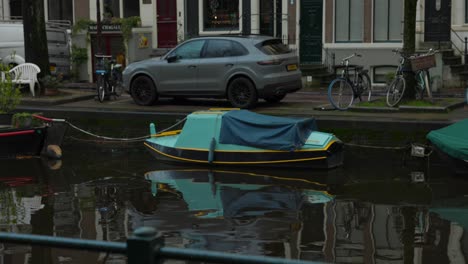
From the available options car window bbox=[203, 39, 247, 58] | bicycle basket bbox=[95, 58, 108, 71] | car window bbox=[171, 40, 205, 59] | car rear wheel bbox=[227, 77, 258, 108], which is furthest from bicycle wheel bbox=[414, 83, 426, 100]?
bicycle basket bbox=[95, 58, 108, 71]

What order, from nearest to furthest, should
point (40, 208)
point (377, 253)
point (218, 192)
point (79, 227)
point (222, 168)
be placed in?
point (377, 253) → point (79, 227) → point (40, 208) → point (218, 192) → point (222, 168)

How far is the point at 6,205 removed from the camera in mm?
11922

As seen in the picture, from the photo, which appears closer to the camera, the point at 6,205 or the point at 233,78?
the point at 6,205

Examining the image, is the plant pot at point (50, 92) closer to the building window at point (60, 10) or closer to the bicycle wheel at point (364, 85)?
the bicycle wheel at point (364, 85)

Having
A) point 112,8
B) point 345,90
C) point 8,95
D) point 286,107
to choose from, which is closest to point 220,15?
point 112,8

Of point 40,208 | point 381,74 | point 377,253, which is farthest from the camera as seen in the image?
point 381,74

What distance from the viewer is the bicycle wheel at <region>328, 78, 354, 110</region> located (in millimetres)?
16781

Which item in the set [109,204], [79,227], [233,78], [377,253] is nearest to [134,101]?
[233,78]

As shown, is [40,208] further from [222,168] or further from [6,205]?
[222,168]

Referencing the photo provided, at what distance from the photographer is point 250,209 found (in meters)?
11.3

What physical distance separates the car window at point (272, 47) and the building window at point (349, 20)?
601cm

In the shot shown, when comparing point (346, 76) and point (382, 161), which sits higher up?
point (346, 76)

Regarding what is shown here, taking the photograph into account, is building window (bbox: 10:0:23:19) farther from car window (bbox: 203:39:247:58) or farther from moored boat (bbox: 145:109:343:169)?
moored boat (bbox: 145:109:343:169)

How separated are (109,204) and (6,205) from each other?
5.31ft
